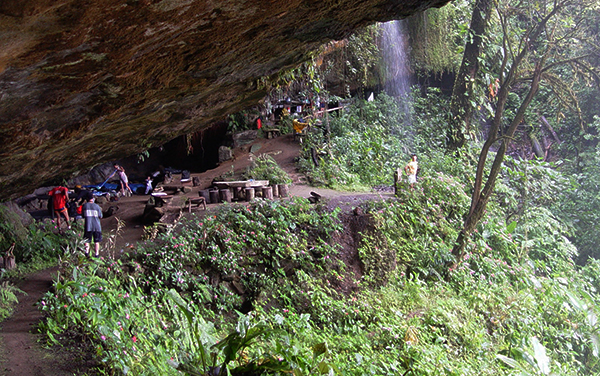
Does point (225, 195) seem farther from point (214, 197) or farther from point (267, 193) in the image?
point (267, 193)

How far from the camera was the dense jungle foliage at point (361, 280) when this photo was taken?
4867 mm

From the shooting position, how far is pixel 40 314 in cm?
543

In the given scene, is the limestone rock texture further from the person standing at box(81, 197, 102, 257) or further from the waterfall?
the waterfall

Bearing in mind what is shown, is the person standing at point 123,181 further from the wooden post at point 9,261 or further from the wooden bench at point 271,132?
the wooden post at point 9,261

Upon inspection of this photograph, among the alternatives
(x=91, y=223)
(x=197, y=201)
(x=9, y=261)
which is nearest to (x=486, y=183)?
(x=197, y=201)

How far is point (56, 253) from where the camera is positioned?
313 inches

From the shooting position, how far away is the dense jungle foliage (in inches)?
192

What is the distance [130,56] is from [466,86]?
46.6ft

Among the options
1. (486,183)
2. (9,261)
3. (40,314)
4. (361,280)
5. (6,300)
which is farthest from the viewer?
(486,183)

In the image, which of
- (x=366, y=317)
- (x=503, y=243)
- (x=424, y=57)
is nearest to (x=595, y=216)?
(x=503, y=243)

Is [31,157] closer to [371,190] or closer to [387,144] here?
[371,190]

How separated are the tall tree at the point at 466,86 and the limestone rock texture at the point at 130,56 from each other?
11.4 meters

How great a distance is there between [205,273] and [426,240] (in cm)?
550

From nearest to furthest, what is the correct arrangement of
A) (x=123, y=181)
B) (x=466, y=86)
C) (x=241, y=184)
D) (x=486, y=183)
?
(x=486, y=183) < (x=241, y=184) < (x=123, y=181) < (x=466, y=86)
